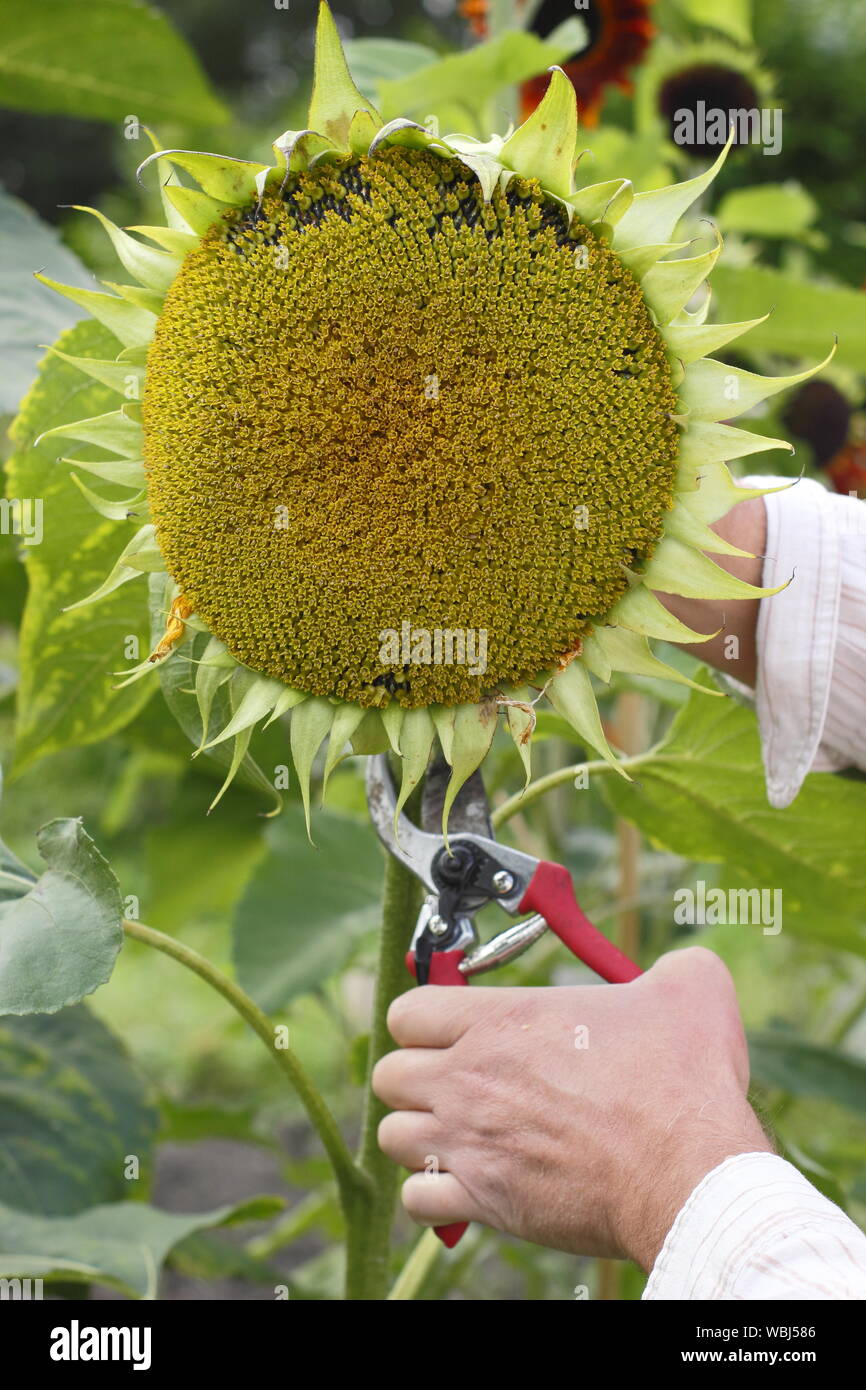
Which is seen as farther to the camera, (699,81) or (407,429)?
(699,81)

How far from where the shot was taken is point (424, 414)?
25.9 inches

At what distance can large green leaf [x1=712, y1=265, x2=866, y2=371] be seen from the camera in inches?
55.4

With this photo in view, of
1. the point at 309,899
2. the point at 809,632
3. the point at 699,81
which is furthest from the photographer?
the point at 699,81

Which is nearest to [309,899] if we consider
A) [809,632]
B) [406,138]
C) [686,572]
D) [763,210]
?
[809,632]

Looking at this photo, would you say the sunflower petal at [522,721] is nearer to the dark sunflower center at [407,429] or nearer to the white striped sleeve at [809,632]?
the dark sunflower center at [407,429]

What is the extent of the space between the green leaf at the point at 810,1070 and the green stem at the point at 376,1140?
646 millimetres

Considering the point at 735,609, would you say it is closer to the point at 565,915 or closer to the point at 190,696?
the point at 565,915

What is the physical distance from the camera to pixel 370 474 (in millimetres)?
664

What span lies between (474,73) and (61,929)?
3.03 ft

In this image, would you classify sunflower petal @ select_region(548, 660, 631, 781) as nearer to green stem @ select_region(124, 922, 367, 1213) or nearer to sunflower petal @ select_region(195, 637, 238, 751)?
sunflower petal @ select_region(195, 637, 238, 751)

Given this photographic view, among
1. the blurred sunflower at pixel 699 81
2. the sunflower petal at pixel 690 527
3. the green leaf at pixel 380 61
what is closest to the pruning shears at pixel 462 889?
the sunflower petal at pixel 690 527

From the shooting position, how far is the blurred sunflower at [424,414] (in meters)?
0.64

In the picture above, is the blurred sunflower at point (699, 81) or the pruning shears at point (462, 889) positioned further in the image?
the blurred sunflower at point (699, 81)

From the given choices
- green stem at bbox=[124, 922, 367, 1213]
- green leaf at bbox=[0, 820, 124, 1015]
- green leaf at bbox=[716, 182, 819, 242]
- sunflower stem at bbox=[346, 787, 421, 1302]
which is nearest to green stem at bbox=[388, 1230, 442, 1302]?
sunflower stem at bbox=[346, 787, 421, 1302]
